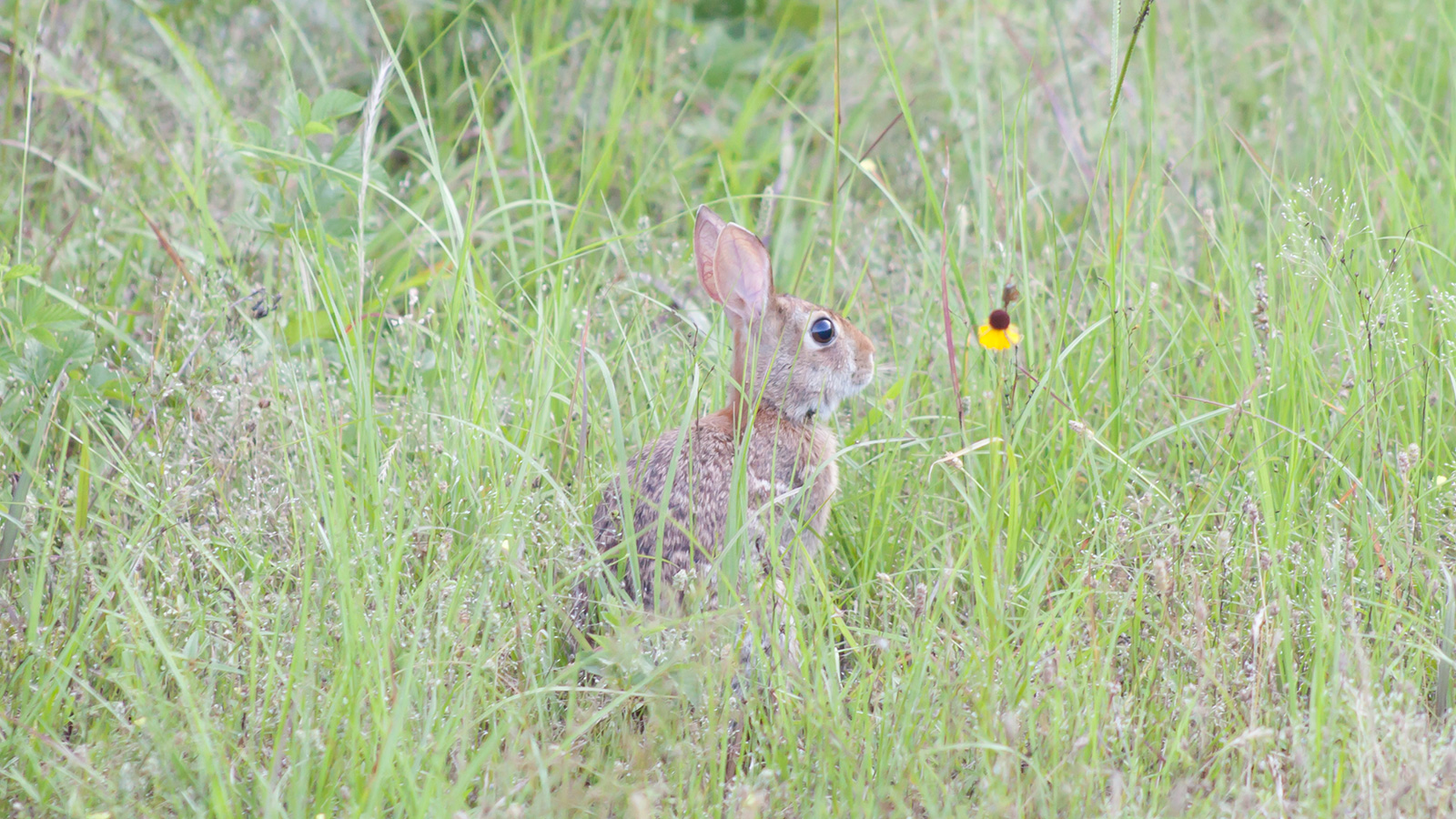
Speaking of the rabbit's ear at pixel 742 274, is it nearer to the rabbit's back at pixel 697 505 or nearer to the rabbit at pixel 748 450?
the rabbit at pixel 748 450

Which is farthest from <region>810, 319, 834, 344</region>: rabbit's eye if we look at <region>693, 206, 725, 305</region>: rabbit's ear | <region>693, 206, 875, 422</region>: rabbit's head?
<region>693, 206, 725, 305</region>: rabbit's ear

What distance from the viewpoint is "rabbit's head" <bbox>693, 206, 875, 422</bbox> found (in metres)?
3.26

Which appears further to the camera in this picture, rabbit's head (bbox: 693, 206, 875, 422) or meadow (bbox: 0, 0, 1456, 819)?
rabbit's head (bbox: 693, 206, 875, 422)

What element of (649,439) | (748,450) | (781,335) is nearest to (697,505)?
(748,450)

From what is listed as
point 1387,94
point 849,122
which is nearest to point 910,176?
point 849,122

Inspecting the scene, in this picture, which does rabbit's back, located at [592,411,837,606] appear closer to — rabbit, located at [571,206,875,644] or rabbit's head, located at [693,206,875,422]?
rabbit, located at [571,206,875,644]

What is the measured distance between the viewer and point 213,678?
242cm

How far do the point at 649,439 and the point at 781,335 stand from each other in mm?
422

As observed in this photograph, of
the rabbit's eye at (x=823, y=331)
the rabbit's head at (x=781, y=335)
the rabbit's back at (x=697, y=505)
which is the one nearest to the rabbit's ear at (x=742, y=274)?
the rabbit's head at (x=781, y=335)

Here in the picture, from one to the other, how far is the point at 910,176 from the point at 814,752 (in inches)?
124

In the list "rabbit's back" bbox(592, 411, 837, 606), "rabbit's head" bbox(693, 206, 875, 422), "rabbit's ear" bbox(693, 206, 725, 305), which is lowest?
"rabbit's back" bbox(592, 411, 837, 606)

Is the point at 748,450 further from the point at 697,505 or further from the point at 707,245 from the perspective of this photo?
the point at 707,245

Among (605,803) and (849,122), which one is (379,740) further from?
(849,122)

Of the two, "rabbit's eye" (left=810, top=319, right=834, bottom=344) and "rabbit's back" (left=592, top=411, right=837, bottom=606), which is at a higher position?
"rabbit's eye" (left=810, top=319, right=834, bottom=344)
